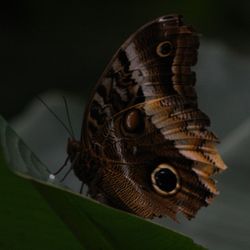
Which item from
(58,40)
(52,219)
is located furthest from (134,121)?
(58,40)

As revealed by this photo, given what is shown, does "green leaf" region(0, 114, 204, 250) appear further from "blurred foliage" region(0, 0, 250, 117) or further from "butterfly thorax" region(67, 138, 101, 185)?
"blurred foliage" region(0, 0, 250, 117)

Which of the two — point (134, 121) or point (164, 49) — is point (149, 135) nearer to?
point (134, 121)

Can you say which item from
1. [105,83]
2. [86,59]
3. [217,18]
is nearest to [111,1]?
[86,59]

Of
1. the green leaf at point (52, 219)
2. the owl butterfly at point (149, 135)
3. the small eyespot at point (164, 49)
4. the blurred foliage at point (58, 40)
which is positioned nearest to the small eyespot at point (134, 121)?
the owl butterfly at point (149, 135)

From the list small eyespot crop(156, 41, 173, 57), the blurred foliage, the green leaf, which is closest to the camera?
the green leaf

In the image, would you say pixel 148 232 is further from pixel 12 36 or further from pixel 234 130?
pixel 12 36

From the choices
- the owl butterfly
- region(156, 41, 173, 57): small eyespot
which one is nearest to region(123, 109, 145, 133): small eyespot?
the owl butterfly
